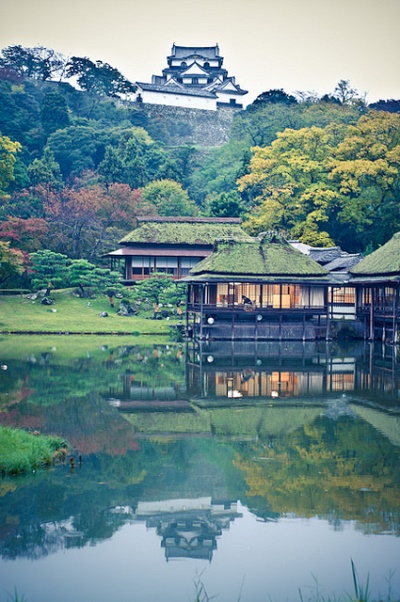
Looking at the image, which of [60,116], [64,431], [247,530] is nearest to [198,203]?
[60,116]

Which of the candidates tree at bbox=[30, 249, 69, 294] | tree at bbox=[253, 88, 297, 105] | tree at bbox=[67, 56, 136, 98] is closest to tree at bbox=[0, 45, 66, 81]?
tree at bbox=[67, 56, 136, 98]

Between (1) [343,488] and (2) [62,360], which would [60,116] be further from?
(1) [343,488]

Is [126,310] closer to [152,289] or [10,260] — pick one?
[152,289]

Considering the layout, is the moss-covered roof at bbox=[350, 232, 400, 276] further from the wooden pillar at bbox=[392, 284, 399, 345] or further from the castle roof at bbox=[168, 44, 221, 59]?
the castle roof at bbox=[168, 44, 221, 59]

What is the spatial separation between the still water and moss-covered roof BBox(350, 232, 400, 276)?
17.1 metres

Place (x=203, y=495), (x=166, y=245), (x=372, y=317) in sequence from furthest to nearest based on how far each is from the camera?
(x=166, y=245) → (x=372, y=317) → (x=203, y=495)

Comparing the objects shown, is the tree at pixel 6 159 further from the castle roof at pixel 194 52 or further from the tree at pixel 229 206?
the castle roof at pixel 194 52

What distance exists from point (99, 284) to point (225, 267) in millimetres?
10955

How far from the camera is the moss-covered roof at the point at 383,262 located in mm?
41000

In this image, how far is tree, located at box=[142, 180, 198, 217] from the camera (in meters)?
66.6

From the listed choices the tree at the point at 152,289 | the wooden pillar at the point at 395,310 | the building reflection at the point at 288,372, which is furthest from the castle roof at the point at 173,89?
the wooden pillar at the point at 395,310

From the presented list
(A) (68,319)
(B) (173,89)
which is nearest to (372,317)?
(A) (68,319)

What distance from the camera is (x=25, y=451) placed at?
14.1m

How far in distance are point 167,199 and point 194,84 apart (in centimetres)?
3970
